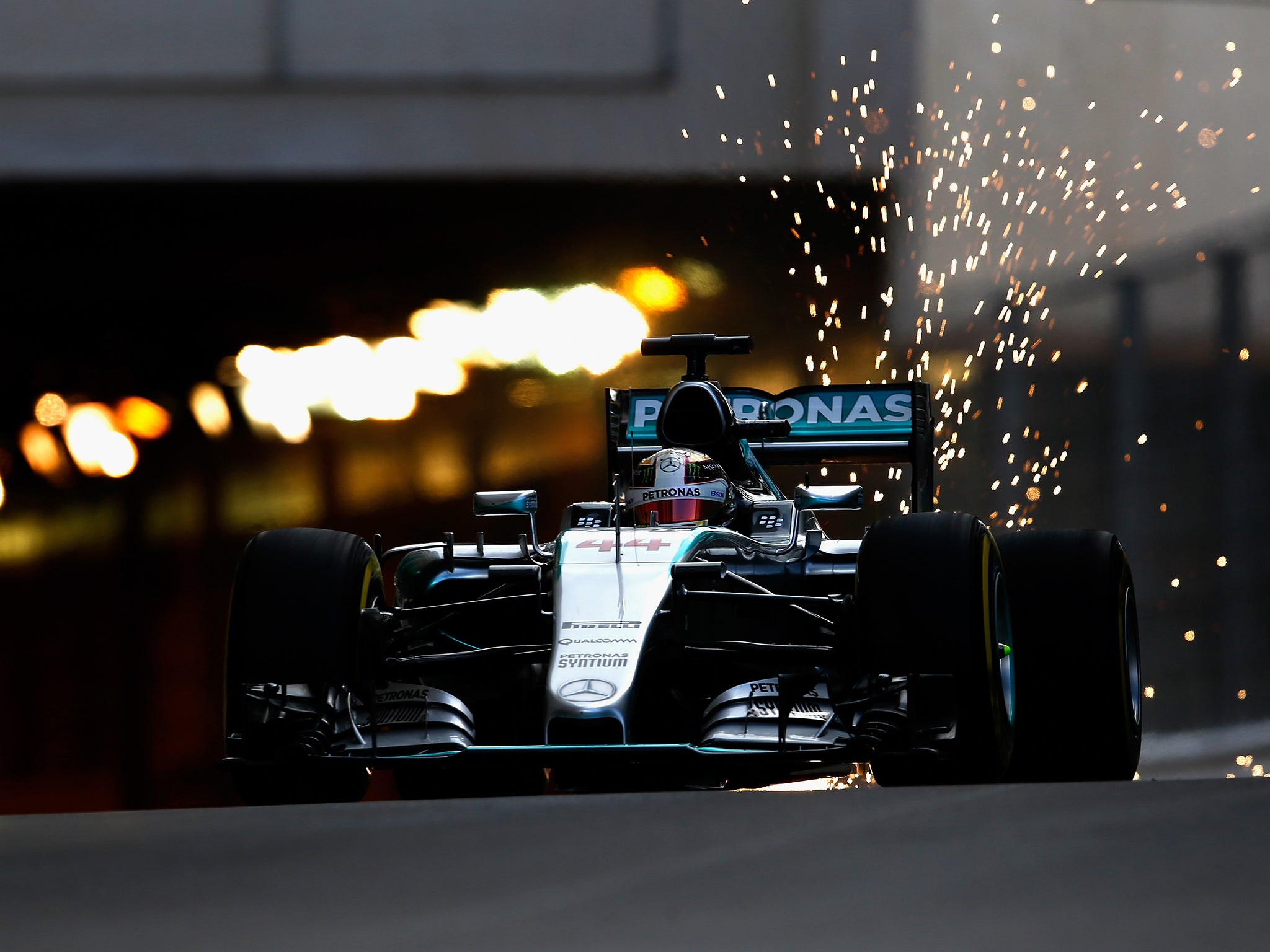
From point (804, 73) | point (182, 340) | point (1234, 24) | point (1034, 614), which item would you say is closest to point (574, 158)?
point (804, 73)

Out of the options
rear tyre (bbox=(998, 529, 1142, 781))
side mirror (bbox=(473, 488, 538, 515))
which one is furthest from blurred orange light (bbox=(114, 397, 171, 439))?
rear tyre (bbox=(998, 529, 1142, 781))

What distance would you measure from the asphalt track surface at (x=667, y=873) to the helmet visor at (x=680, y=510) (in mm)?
1990

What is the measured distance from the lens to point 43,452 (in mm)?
8773

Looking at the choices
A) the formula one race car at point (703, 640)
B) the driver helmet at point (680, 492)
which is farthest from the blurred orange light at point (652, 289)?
the driver helmet at point (680, 492)

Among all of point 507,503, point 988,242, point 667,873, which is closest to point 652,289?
point 988,242

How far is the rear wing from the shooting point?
17.0 ft

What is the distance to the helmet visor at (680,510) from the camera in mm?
4812

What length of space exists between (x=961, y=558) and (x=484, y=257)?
629 cm

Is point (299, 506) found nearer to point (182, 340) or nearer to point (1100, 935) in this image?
point (182, 340)

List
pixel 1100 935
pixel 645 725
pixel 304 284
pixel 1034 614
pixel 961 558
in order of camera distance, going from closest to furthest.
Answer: pixel 1100 935, pixel 961 558, pixel 645 725, pixel 1034 614, pixel 304 284

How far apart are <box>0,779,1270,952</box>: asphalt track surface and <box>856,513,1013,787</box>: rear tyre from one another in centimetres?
67

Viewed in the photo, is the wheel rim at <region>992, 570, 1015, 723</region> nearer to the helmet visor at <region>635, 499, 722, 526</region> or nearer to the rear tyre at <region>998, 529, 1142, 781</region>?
Result: the rear tyre at <region>998, 529, 1142, 781</region>

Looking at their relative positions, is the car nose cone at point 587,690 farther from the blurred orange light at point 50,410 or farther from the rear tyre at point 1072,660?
the blurred orange light at point 50,410

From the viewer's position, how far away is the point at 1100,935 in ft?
5.91
